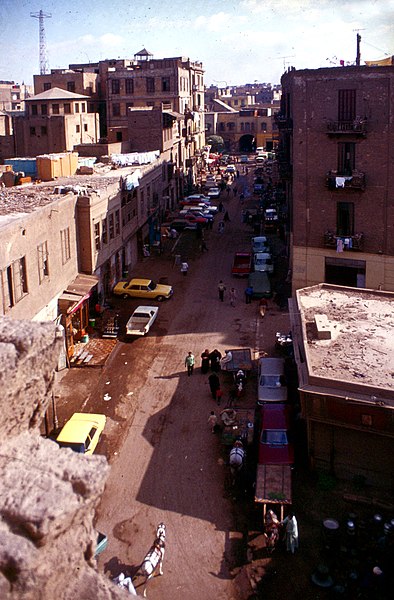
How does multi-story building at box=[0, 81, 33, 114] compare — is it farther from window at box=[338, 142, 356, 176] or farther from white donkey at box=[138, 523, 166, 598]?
white donkey at box=[138, 523, 166, 598]

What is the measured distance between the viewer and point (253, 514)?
17.7 meters

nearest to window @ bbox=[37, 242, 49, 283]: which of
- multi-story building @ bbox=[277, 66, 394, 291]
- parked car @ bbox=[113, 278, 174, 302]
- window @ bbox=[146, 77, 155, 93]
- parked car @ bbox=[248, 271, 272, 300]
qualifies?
parked car @ bbox=[113, 278, 174, 302]

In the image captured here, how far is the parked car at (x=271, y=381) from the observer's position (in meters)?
23.2

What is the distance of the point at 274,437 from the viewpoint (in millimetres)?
20000

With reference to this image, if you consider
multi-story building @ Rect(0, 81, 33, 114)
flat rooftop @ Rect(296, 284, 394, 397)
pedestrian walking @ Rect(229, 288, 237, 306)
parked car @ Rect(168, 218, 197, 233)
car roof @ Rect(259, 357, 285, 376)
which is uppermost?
multi-story building @ Rect(0, 81, 33, 114)

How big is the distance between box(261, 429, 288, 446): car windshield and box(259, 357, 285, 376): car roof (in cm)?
454

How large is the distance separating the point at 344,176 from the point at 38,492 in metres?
28.8

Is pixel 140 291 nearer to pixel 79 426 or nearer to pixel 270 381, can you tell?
pixel 270 381

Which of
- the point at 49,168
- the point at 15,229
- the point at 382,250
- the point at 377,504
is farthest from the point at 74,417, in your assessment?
the point at 49,168

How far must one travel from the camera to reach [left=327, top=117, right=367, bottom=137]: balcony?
98.8ft

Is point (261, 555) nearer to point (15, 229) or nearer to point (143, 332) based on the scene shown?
point (15, 229)

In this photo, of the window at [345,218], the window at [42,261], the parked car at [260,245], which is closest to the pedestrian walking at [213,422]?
the window at [42,261]

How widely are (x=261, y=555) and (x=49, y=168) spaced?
28784 millimetres

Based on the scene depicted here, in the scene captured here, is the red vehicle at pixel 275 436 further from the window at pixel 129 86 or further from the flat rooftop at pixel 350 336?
the window at pixel 129 86
